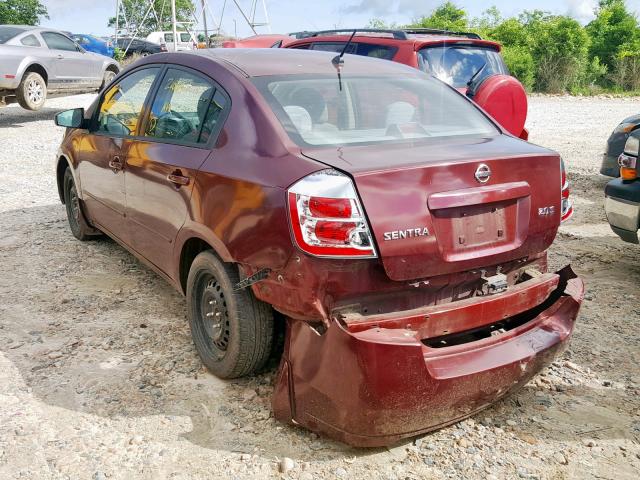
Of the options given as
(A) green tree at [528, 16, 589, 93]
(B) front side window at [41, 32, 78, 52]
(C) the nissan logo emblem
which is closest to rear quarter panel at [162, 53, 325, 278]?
(C) the nissan logo emblem

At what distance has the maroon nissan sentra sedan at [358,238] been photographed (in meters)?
2.56

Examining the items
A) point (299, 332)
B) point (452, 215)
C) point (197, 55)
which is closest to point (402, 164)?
point (452, 215)

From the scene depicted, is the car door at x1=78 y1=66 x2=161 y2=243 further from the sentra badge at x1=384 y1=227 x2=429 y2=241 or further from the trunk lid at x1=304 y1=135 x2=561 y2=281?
the sentra badge at x1=384 y1=227 x2=429 y2=241

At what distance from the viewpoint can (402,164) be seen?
267cm

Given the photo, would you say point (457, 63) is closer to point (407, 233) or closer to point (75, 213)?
point (75, 213)

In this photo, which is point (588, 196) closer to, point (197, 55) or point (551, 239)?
point (551, 239)

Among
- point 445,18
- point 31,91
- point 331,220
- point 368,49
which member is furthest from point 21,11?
point 331,220

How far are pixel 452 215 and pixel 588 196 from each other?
5297 millimetres

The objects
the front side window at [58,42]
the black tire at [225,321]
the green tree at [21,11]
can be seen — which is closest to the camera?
the black tire at [225,321]

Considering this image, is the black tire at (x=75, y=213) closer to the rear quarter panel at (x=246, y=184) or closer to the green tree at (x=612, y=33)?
the rear quarter panel at (x=246, y=184)

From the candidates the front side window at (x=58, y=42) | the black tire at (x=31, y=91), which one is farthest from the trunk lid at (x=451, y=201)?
the front side window at (x=58, y=42)

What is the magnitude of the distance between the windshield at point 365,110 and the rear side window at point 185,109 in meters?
0.32

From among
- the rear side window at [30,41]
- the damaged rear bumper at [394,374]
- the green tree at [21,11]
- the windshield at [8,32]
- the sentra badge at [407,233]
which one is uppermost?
the green tree at [21,11]

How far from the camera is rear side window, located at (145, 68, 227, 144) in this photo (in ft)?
11.0
